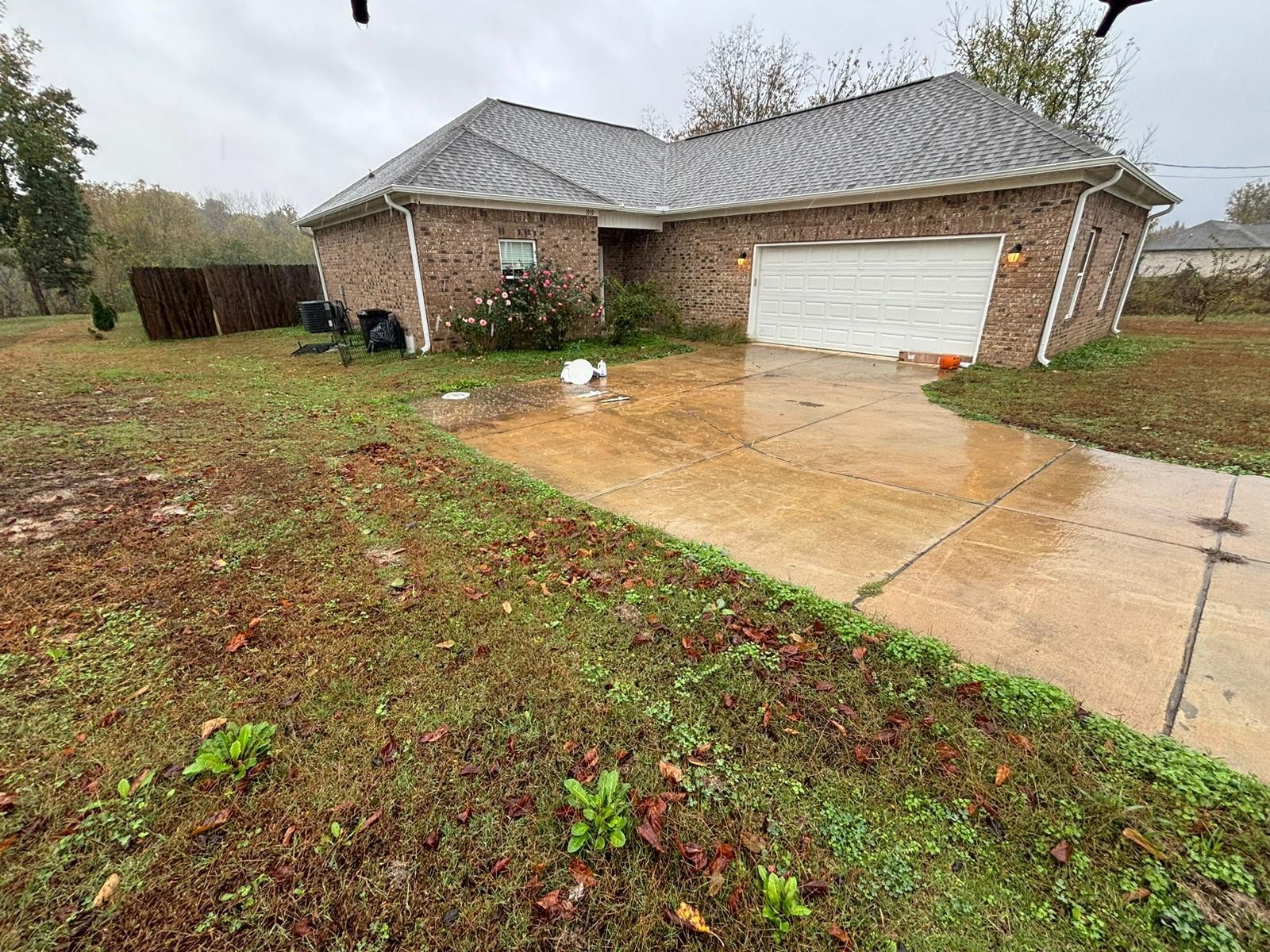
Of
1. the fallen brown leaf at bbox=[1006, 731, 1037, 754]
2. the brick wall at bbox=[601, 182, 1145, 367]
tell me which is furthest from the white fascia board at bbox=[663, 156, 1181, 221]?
the fallen brown leaf at bbox=[1006, 731, 1037, 754]

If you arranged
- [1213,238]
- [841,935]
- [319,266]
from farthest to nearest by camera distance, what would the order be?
[1213,238] → [319,266] → [841,935]

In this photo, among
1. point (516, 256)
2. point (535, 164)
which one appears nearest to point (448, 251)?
point (516, 256)

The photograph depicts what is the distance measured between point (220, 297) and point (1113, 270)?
2221cm

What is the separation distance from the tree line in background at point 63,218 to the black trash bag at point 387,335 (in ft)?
48.3

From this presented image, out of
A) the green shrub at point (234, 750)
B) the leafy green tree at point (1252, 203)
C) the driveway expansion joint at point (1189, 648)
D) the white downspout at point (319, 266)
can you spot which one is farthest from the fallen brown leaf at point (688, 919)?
the leafy green tree at point (1252, 203)

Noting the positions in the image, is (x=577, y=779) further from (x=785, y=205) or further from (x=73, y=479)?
(x=785, y=205)

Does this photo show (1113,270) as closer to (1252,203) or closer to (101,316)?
(101,316)

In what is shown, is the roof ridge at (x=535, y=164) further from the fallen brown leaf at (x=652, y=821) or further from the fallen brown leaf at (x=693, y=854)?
the fallen brown leaf at (x=693, y=854)

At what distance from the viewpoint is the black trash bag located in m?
10.7

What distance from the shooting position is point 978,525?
361 centimetres

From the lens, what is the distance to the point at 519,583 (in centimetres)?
297

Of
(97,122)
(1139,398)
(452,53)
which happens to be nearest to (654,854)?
(452,53)

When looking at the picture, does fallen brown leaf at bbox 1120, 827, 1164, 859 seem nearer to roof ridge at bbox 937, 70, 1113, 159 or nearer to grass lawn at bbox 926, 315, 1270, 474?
grass lawn at bbox 926, 315, 1270, 474

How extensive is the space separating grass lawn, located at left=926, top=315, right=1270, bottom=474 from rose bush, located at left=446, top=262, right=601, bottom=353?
7.16m
